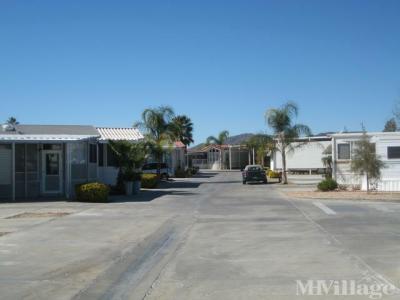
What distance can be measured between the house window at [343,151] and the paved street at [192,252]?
456 inches

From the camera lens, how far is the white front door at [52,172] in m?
26.5

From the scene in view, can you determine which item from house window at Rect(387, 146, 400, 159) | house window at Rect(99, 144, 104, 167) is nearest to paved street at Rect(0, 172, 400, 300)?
house window at Rect(387, 146, 400, 159)

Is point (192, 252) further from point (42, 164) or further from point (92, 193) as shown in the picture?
point (42, 164)

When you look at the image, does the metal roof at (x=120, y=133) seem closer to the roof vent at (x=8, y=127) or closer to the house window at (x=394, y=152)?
the roof vent at (x=8, y=127)

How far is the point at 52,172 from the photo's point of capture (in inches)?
→ 1050

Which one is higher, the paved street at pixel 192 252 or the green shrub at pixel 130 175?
the green shrub at pixel 130 175

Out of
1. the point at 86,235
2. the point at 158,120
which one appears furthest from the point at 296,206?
the point at 158,120

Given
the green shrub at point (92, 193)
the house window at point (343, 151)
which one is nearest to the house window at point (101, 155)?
the green shrub at point (92, 193)

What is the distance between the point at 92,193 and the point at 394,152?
15507 mm

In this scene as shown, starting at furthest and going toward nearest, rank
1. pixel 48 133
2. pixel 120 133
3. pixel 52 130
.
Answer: pixel 120 133 < pixel 52 130 < pixel 48 133

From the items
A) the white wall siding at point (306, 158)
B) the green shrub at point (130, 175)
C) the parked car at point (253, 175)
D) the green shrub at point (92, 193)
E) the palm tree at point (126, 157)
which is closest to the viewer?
the green shrub at point (92, 193)

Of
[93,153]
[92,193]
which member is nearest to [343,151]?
[93,153]

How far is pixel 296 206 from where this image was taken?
2117 cm

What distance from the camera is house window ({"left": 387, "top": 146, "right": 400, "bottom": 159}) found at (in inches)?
1114
